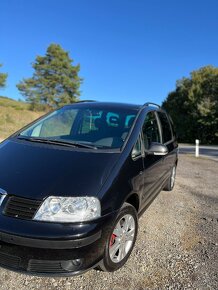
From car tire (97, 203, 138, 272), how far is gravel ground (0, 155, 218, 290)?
0.13 meters

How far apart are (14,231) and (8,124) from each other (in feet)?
79.3

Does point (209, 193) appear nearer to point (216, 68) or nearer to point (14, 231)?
point (14, 231)

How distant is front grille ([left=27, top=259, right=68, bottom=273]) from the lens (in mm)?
2629

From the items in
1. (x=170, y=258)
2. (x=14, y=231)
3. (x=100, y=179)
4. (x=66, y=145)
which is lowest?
(x=170, y=258)

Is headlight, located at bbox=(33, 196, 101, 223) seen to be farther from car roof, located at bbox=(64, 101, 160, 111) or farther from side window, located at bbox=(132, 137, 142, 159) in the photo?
car roof, located at bbox=(64, 101, 160, 111)

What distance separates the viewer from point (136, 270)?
10.9 feet

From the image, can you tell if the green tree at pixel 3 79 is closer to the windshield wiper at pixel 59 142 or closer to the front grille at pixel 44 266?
the windshield wiper at pixel 59 142

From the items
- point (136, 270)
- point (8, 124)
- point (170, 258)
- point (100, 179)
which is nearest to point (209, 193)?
point (170, 258)

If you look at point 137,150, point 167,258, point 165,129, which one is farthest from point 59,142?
point 165,129

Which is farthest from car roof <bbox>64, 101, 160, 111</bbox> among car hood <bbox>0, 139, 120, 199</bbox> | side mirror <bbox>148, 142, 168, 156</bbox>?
car hood <bbox>0, 139, 120, 199</bbox>

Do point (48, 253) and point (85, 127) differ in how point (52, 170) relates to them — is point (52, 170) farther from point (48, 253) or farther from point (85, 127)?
point (85, 127)

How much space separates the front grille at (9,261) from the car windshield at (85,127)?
56.8 inches

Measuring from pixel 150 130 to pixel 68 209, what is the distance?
7.02 feet

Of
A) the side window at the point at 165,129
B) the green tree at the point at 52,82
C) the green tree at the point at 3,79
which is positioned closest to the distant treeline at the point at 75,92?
the green tree at the point at 52,82
